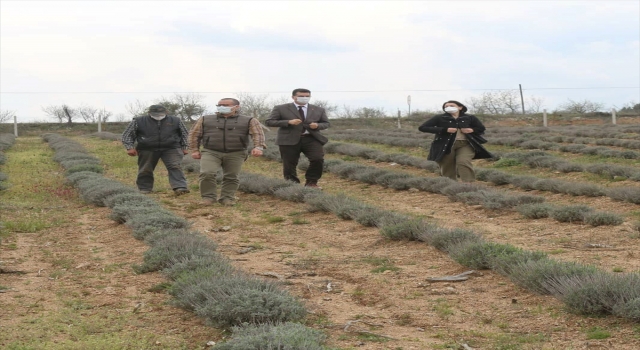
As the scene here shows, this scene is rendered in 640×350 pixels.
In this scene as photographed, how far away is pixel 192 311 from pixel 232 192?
23.4ft

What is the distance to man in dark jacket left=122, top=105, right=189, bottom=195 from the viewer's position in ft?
43.8

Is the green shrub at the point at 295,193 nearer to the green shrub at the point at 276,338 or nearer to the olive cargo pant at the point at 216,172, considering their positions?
the olive cargo pant at the point at 216,172

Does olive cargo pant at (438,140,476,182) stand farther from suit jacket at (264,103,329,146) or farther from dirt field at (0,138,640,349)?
suit jacket at (264,103,329,146)

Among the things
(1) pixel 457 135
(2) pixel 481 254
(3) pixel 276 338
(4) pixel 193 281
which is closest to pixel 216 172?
(1) pixel 457 135

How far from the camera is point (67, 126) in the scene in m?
44.9

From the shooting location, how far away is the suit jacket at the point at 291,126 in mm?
13117

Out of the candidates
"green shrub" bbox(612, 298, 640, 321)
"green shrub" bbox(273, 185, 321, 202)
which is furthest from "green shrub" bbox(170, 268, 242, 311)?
"green shrub" bbox(273, 185, 321, 202)

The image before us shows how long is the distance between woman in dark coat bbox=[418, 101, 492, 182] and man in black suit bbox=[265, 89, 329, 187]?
1.72 meters

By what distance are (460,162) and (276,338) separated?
9.26 meters

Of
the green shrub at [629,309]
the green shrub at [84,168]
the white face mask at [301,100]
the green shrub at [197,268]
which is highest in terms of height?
the white face mask at [301,100]

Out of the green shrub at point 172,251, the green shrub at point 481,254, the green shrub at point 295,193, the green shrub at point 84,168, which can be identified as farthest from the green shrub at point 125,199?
the green shrub at point 84,168

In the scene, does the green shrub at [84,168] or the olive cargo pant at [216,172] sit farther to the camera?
the green shrub at [84,168]

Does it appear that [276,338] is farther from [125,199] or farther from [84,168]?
[84,168]

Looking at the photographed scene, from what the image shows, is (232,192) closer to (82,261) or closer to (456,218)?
(456,218)
